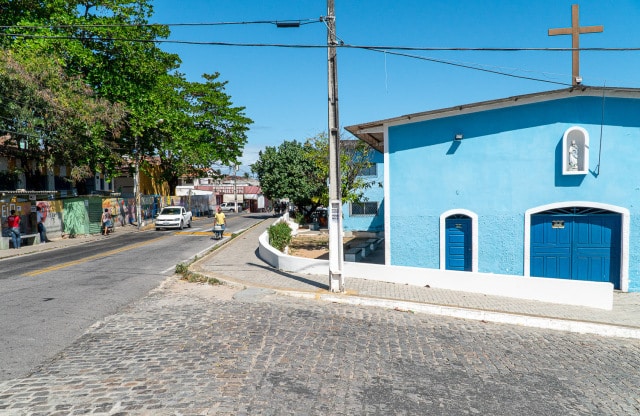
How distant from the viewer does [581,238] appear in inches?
454

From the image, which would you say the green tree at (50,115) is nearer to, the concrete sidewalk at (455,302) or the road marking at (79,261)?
the road marking at (79,261)

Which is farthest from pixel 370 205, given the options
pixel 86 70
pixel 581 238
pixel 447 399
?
pixel 447 399

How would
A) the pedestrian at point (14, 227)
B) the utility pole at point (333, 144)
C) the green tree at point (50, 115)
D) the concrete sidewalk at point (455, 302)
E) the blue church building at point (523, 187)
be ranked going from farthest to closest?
1. the green tree at point (50, 115)
2. the pedestrian at point (14, 227)
3. the blue church building at point (523, 187)
4. the utility pole at point (333, 144)
5. the concrete sidewalk at point (455, 302)

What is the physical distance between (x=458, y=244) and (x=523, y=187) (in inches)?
92.0

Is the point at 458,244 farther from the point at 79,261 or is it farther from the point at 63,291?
the point at 79,261

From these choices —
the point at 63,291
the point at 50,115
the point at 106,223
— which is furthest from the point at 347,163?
the point at 106,223

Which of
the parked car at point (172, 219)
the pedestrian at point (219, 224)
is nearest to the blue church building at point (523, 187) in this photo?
the pedestrian at point (219, 224)

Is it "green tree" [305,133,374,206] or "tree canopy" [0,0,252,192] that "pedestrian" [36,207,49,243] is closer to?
"tree canopy" [0,0,252,192]

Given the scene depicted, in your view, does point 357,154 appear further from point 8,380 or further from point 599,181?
point 8,380

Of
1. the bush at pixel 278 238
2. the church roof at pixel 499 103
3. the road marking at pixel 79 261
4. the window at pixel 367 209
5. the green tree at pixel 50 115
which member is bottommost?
the road marking at pixel 79 261

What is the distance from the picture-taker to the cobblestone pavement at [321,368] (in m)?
4.79

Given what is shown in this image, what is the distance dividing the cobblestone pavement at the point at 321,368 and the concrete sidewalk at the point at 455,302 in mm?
343

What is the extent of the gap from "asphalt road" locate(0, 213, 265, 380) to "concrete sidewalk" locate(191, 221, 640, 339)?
251 cm

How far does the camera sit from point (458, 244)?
1248 centimetres
